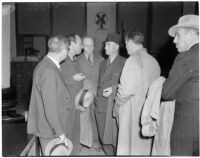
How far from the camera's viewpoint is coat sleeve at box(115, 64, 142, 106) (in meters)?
2.06

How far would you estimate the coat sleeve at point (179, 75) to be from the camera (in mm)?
1573

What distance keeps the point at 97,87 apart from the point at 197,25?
57.7 inches

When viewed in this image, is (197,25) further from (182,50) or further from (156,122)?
(156,122)

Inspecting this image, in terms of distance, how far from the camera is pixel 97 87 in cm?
283

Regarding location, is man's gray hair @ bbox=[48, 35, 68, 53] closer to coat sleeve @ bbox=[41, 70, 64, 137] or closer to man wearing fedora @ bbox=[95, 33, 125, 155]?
coat sleeve @ bbox=[41, 70, 64, 137]

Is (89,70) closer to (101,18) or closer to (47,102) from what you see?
(47,102)

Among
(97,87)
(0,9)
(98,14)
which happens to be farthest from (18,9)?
(0,9)

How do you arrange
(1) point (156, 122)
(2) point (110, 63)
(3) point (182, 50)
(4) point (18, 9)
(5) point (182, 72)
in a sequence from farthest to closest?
(4) point (18, 9) < (2) point (110, 63) < (1) point (156, 122) < (3) point (182, 50) < (5) point (182, 72)

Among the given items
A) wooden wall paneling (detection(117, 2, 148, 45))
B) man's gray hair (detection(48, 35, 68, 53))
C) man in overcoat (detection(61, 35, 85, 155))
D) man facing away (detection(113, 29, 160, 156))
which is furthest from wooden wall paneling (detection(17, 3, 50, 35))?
man's gray hair (detection(48, 35, 68, 53))

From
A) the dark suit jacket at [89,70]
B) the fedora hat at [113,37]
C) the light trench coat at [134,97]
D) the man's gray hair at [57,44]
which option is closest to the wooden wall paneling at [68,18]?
the dark suit jacket at [89,70]

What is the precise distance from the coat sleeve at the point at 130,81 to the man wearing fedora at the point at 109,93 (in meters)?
0.39

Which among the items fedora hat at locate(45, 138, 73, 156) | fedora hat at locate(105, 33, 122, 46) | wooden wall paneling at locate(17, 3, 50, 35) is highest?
wooden wall paneling at locate(17, 3, 50, 35)

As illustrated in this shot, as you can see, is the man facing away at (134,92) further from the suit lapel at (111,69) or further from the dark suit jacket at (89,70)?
the dark suit jacket at (89,70)

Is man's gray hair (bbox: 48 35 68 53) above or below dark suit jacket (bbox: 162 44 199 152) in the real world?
above
